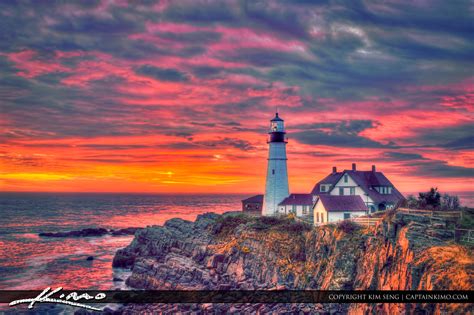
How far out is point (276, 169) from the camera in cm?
5422

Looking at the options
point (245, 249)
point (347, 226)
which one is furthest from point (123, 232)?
point (347, 226)

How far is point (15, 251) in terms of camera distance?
62969 mm

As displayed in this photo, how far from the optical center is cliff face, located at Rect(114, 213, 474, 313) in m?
22.0

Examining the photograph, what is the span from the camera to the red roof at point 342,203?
136 feet

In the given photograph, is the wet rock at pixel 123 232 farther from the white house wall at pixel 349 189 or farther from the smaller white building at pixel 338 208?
the smaller white building at pixel 338 208

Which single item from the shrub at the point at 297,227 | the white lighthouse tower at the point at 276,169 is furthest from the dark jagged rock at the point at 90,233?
the shrub at the point at 297,227

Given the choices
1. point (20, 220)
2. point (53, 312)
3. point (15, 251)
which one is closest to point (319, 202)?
point (53, 312)

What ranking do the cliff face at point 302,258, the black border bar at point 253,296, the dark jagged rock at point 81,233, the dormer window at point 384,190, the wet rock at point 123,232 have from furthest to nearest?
the wet rock at point 123,232 < the dark jagged rock at point 81,233 < the dormer window at point 384,190 < the cliff face at point 302,258 < the black border bar at point 253,296

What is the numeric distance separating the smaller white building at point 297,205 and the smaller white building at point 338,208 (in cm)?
845

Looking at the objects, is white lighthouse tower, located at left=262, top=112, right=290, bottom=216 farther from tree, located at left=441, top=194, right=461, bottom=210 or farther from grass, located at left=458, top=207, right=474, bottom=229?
grass, located at left=458, top=207, right=474, bottom=229

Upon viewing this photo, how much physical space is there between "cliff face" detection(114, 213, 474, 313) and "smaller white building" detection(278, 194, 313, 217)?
5.21m

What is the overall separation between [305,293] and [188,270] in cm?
1324

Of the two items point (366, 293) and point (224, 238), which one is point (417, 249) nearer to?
point (366, 293)

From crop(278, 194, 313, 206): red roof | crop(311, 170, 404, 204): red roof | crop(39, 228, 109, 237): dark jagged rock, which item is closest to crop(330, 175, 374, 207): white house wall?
crop(311, 170, 404, 204): red roof
